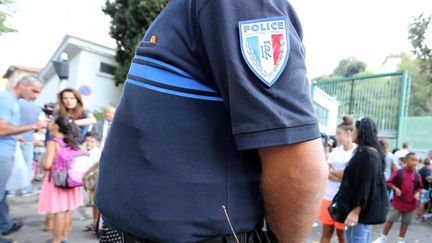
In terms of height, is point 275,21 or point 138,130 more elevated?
point 275,21

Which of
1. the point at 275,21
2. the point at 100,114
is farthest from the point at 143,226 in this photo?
the point at 100,114

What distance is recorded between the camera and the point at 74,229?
4.82m

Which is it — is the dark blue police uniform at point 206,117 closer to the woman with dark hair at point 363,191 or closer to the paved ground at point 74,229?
the woman with dark hair at point 363,191

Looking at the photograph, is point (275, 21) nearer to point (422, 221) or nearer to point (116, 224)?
point (116, 224)

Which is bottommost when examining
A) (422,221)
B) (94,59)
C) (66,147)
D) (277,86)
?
(422,221)

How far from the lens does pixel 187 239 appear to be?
0.87 meters

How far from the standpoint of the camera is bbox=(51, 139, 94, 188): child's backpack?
3705mm

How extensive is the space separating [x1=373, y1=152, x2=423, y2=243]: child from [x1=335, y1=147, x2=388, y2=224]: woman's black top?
198 centimetres

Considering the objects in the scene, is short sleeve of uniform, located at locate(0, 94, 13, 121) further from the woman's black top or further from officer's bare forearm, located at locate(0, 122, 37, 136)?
the woman's black top

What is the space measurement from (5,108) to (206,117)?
12.4 feet

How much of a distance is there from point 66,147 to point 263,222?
3346 mm

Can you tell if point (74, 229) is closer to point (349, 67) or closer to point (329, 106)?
point (329, 106)

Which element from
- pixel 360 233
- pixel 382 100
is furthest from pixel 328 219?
pixel 382 100

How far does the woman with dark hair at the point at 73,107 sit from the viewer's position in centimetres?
425
